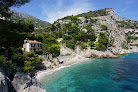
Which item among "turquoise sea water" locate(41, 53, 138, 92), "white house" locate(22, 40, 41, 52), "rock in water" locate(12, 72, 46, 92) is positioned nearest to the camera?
"rock in water" locate(12, 72, 46, 92)

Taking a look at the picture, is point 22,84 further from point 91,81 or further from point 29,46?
point 29,46

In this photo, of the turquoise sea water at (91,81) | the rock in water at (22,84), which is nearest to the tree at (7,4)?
the rock in water at (22,84)

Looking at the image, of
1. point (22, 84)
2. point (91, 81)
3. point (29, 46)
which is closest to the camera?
point (22, 84)

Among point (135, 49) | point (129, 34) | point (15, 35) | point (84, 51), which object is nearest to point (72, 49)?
point (84, 51)

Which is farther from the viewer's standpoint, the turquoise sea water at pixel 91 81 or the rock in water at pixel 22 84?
the turquoise sea water at pixel 91 81

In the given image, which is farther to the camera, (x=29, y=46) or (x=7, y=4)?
(x=29, y=46)

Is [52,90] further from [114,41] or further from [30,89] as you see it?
[114,41]

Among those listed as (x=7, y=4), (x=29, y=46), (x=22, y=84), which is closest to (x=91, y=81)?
(x=22, y=84)

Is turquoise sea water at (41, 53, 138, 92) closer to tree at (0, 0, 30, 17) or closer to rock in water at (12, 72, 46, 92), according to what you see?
rock in water at (12, 72, 46, 92)

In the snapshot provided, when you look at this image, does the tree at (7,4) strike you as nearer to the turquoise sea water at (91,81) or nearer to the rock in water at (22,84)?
the rock in water at (22,84)

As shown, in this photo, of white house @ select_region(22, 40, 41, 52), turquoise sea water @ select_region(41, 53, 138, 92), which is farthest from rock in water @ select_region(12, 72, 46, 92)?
white house @ select_region(22, 40, 41, 52)

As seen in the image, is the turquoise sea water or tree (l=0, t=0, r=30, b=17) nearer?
tree (l=0, t=0, r=30, b=17)

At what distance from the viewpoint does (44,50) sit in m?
28.9

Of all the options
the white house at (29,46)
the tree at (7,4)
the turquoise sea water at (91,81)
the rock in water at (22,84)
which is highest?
the tree at (7,4)
